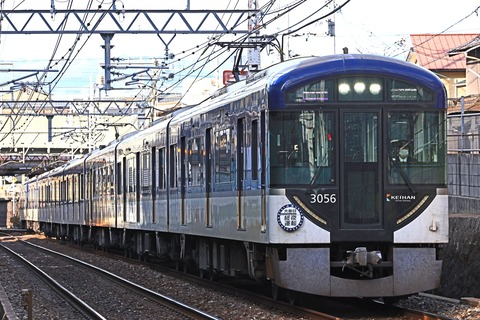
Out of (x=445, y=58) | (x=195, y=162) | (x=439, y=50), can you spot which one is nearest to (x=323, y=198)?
(x=195, y=162)

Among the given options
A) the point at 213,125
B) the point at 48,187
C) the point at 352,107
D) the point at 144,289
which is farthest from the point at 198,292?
the point at 48,187

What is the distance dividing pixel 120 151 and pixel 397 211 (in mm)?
14069

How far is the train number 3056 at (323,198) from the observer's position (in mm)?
11805

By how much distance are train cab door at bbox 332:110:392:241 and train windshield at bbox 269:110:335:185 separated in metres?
0.17

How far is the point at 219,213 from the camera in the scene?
47.8 ft

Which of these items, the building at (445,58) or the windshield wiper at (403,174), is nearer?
the windshield wiper at (403,174)

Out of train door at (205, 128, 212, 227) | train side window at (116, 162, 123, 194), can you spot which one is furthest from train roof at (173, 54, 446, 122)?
train side window at (116, 162, 123, 194)

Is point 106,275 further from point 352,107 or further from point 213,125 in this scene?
point 352,107

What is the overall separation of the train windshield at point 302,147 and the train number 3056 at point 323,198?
14 centimetres

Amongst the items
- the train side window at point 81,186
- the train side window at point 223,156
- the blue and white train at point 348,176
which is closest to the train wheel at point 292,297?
the blue and white train at point 348,176

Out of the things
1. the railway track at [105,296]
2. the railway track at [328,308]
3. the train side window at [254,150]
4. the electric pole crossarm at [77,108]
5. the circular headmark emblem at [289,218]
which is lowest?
the railway track at [105,296]

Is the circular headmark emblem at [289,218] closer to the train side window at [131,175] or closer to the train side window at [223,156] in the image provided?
the train side window at [223,156]

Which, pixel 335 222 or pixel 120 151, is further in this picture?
pixel 120 151

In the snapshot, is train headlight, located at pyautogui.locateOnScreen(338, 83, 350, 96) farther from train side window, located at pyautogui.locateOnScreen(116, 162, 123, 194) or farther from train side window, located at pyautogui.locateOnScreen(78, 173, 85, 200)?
train side window, located at pyautogui.locateOnScreen(78, 173, 85, 200)
